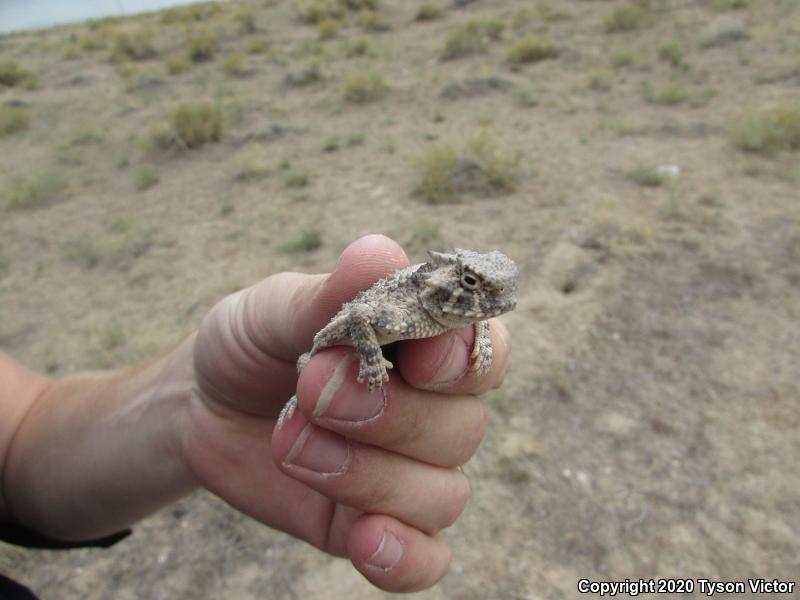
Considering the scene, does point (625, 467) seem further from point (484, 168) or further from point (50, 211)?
point (50, 211)

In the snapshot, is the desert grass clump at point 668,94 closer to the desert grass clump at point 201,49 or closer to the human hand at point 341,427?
the human hand at point 341,427

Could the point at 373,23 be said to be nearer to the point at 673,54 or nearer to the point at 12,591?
the point at 673,54

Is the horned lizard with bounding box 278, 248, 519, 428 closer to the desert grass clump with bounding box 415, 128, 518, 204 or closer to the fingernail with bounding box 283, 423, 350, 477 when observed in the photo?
the fingernail with bounding box 283, 423, 350, 477

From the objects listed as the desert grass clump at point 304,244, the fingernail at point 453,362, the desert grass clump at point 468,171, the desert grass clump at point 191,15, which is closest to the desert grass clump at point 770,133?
the desert grass clump at point 468,171

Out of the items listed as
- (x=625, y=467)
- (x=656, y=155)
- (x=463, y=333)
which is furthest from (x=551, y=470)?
(x=656, y=155)

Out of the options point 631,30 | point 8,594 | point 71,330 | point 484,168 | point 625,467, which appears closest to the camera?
point 8,594

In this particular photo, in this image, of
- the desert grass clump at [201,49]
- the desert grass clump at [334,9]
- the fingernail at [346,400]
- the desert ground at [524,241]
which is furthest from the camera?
the desert grass clump at [334,9]
